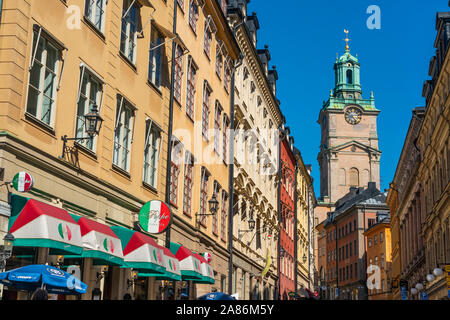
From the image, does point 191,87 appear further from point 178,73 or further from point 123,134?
point 123,134

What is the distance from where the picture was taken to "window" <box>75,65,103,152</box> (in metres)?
15.2

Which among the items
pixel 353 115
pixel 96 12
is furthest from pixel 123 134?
pixel 353 115

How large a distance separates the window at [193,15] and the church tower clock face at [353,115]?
10892 cm

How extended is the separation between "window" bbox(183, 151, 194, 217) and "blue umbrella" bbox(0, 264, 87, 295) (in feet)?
43.1

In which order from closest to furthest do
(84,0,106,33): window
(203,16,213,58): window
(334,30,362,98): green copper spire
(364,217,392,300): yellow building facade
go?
(84,0,106,33): window < (203,16,213,58): window < (364,217,392,300): yellow building facade < (334,30,362,98): green copper spire

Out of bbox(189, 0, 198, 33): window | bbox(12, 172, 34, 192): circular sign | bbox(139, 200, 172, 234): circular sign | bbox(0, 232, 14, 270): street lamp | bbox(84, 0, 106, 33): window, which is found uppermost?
bbox(189, 0, 198, 33): window

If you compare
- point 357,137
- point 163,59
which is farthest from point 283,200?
point 357,137

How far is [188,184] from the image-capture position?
25297 mm

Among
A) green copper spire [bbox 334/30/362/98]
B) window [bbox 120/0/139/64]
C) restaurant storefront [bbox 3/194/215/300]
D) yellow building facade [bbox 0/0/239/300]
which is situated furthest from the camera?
green copper spire [bbox 334/30/362/98]

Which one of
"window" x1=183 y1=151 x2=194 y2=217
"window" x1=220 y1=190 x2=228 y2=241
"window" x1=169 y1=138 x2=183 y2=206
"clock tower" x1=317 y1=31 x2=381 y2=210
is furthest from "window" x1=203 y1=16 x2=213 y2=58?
"clock tower" x1=317 y1=31 x2=381 y2=210

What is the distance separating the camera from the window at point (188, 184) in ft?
80.8

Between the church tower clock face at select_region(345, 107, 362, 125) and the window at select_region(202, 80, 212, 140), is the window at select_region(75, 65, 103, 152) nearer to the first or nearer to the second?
the window at select_region(202, 80, 212, 140)

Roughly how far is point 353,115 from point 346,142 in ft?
21.5

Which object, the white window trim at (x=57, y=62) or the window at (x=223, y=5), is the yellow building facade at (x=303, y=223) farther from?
the white window trim at (x=57, y=62)
